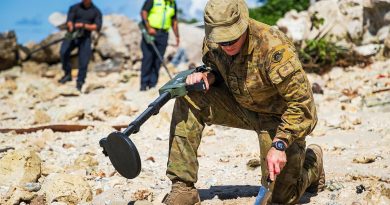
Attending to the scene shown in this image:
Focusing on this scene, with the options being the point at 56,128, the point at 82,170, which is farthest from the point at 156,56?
the point at 82,170

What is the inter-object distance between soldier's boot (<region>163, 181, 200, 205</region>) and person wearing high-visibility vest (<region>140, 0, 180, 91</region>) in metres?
6.84

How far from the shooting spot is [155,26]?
411 inches

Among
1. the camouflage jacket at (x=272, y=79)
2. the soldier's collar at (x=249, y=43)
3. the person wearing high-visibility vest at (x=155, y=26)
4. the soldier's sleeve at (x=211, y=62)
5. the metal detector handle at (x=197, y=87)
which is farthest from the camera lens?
the person wearing high-visibility vest at (x=155, y=26)

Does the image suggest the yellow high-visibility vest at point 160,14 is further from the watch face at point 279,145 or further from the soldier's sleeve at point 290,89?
the watch face at point 279,145

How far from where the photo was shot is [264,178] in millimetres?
3443

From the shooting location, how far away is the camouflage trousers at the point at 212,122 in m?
3.67

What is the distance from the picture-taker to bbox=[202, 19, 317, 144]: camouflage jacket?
3.27 meters

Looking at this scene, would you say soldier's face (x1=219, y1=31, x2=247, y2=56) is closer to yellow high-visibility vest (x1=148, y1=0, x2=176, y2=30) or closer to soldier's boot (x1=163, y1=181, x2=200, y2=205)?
soldier's boot (x1=163, y1=181, x2=200, y2=205)

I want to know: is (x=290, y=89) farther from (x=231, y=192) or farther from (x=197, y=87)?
(x=231, y=192)

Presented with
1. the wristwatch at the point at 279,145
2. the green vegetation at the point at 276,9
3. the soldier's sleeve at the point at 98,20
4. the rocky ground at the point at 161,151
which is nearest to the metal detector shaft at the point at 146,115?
the rocky ground at the point at 161,151

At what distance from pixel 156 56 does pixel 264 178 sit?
24.4 feet

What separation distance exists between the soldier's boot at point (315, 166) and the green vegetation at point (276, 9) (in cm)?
1081

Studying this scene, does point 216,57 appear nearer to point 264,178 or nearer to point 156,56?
point 264,178

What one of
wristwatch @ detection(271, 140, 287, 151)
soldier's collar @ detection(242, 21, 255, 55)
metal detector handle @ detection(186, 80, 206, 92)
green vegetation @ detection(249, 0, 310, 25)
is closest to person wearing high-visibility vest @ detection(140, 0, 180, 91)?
green vegetation @ detection(249, 0, 310, 25)
